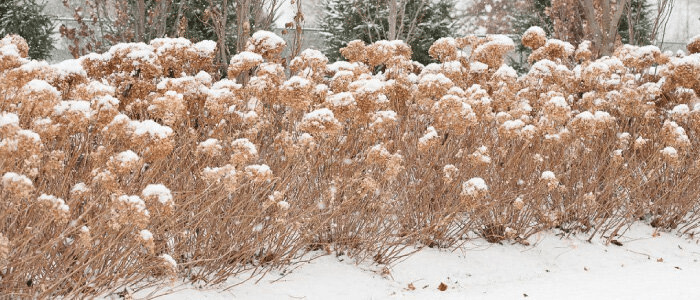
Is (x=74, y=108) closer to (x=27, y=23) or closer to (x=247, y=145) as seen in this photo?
(x=247, y=145)

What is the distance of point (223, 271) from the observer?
128 inches

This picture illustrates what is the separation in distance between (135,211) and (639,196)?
3811 millimetres

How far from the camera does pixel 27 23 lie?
13.6 m

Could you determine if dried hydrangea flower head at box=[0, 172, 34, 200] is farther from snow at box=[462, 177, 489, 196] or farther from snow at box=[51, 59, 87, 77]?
snow at box=[462, 177, 489, 196]

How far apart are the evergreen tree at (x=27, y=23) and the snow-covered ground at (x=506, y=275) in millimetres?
11965

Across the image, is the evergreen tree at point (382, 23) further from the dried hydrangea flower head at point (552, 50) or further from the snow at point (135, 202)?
the snow at point (135, 202)

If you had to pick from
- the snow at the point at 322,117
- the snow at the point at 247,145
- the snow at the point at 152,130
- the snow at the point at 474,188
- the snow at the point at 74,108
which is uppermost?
the snow at the point at 74,108

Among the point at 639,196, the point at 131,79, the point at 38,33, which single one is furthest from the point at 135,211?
the point at 38,33

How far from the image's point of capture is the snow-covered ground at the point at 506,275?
11.3 ft

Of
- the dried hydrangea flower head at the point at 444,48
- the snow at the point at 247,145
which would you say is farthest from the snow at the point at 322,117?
the dried hydrangea flower head at the point at 444,48

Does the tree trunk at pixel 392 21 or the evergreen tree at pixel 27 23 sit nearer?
the tree trunk at pixel 392 21

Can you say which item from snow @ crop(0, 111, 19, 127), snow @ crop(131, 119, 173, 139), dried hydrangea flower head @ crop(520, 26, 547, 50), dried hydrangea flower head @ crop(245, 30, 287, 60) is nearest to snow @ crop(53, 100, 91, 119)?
snow @ crop(131, 119, 173, 139)

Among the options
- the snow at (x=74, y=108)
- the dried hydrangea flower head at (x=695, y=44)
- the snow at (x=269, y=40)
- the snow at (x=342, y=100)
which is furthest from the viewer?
the dried hydrangea flower head at (x=695, y=44)

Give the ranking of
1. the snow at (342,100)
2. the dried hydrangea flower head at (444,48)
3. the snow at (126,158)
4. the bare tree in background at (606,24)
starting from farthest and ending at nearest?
the bare tree in background at (606,24) < the dried hydrangea flower head at (444,48) < the snow at (342,100) < the snow at (126,158)
